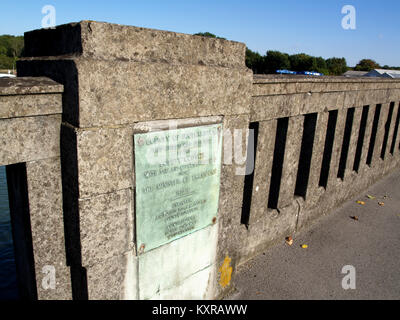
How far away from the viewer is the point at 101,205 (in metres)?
2.35

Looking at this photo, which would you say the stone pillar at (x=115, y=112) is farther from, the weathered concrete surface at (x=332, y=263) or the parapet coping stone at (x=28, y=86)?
the weathered concrete surface at (x=332, y=263)

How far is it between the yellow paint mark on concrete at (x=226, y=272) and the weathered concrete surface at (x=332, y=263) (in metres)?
0.24

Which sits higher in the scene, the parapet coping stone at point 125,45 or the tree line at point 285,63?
the tree line at point 285,63

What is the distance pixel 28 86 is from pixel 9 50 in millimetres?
86747

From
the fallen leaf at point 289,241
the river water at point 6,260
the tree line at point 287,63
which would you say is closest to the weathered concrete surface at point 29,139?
the river water at point 6,260

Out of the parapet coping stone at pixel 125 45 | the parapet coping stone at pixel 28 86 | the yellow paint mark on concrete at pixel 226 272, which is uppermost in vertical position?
the parapet coping stone at pixel 125 45

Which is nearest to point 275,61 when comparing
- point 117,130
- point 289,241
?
point 289,241

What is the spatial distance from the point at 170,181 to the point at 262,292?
2229mm

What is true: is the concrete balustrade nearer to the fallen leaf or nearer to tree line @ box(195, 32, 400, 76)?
the fallen leaf

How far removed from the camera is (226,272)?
12.4 ft

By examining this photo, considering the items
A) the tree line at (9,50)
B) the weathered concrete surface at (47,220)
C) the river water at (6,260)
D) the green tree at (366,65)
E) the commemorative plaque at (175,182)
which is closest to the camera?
the weathered concrete surface at (47,220)

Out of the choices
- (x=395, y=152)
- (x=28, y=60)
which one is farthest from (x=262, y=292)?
(x=395, y=152)

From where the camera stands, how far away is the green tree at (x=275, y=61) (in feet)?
221

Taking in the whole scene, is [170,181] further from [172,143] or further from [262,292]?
[262,292]
